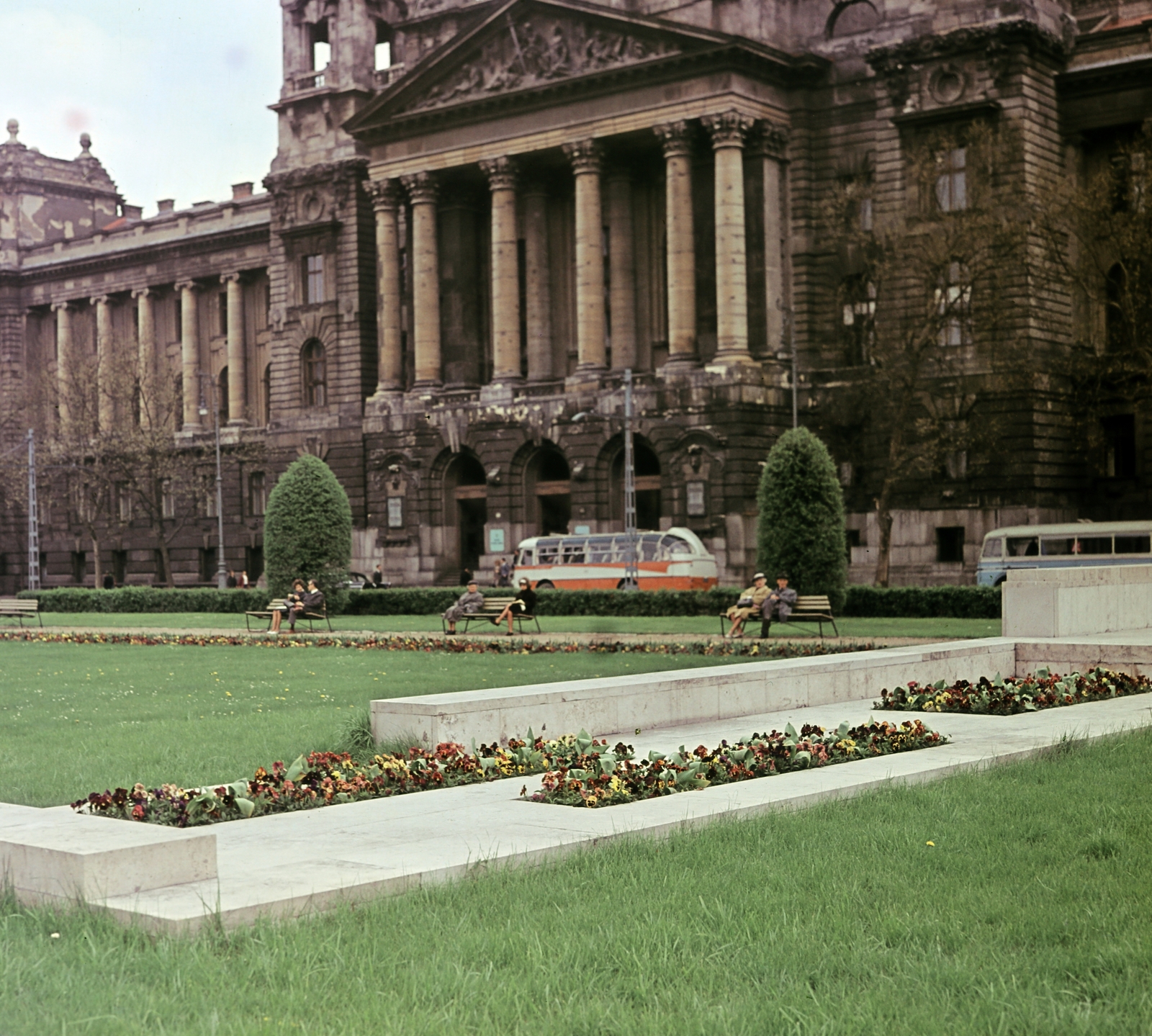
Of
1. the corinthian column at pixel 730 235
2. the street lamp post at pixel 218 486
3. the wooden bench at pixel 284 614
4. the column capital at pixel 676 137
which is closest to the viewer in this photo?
the wooden bench at pixel 284 614

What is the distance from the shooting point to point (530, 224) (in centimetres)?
6931

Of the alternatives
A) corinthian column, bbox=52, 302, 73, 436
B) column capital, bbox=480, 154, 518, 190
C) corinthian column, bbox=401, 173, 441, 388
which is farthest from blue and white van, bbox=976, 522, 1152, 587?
corinthian column, bbox=52, 302, 73, 436

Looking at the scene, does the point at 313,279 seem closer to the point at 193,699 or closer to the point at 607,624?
the point at 607,624

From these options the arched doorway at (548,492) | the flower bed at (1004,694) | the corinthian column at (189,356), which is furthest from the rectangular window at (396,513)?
the flower bed at (1004,694)

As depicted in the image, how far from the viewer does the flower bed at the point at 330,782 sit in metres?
10.6

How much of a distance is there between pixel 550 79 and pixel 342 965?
60410 millimetres

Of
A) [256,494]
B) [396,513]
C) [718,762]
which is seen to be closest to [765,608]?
[718,762]

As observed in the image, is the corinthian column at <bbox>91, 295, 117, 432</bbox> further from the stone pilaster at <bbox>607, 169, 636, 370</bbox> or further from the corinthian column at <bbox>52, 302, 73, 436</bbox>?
the stone pilaster at <bbox>607, 169, 636, 370</bbox>

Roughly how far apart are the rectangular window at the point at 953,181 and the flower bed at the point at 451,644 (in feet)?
95.5

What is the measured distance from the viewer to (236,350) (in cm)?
8788

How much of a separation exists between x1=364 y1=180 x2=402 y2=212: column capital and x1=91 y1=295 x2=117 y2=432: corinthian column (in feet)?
60.8

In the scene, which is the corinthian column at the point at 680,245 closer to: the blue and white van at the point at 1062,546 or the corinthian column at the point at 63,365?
the blue and white van at the point at 1062,546

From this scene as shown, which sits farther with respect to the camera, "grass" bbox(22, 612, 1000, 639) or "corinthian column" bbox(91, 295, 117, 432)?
"corinthian column" bbox(91, 295, 117, 432)

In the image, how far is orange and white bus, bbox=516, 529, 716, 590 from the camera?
183 feet
